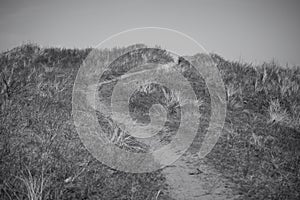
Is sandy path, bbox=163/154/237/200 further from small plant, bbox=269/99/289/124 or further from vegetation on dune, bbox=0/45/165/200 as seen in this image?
small plant, bbox=269/99/289/124

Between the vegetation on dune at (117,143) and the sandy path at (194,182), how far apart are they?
8.2 inches

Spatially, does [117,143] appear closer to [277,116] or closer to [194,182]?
[194,182]

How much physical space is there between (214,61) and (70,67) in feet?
21.2

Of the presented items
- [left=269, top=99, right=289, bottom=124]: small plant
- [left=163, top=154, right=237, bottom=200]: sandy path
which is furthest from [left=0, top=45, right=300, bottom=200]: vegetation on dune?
[left=163, top=154, right=237, bottom=200]: sandy path

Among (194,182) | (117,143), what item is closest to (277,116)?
(194,182)

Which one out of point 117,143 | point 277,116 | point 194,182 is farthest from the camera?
point 277,116

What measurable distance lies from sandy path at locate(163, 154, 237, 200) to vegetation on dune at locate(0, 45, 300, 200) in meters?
0.21

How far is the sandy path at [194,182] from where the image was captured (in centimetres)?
373

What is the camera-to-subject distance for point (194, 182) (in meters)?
4.06

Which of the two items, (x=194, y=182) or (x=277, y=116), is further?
(x=277, y=116)

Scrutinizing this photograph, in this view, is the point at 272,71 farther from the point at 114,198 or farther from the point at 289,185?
the point at 114,198

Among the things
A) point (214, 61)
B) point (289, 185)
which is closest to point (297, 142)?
point (289, 185)

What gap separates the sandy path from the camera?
3.73 m

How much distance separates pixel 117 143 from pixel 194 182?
1.72m
